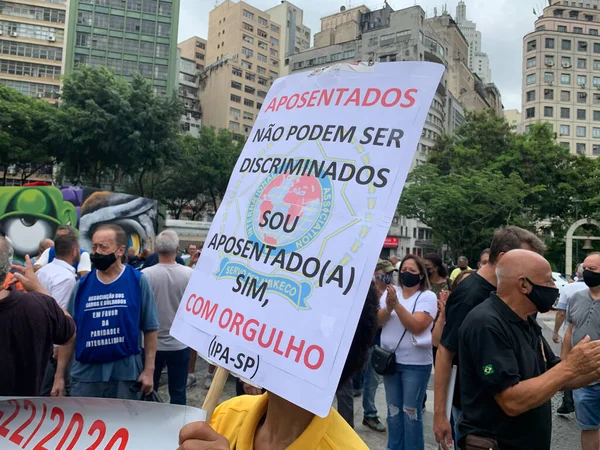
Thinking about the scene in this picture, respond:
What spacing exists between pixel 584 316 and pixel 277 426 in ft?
13.5

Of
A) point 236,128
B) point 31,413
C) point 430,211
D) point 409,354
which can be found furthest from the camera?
point 236,128

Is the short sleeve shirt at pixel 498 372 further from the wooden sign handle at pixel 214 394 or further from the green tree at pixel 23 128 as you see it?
the green tree at pixel 23 128

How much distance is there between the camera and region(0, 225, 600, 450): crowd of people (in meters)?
1.56

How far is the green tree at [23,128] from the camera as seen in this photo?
2619 cm

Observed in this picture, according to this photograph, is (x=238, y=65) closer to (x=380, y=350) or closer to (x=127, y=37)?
(x=127, y=37)

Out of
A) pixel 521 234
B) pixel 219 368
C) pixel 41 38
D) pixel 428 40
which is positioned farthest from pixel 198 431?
pixel 428 40

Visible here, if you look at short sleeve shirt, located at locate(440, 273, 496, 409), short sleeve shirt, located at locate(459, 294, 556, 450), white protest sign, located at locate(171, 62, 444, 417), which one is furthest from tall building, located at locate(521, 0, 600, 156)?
white protest sign, located at locate(171, 62, 444, 417)

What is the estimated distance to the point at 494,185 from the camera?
80.5ft

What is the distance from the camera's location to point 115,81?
2788 cm

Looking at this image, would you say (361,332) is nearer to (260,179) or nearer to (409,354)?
(260,179)

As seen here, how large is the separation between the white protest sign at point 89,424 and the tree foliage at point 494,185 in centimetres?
2446

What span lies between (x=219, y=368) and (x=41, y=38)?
195 feet

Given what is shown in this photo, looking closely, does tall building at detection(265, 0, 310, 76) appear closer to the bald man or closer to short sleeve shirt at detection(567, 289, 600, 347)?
short sleeve shirt at detection(567, 289, 600, 347)

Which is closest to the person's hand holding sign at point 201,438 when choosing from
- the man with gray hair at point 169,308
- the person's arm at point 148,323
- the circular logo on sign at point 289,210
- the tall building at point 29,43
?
the circular logo on sign at point 289,210
